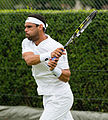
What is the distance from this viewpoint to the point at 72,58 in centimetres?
543

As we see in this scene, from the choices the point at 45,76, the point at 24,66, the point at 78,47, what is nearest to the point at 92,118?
the point at 78,47

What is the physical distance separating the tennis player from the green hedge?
2.04m

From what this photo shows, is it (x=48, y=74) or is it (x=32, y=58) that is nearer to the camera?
(x=32, y=58)

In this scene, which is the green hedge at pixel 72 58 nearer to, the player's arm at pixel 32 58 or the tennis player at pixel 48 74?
the tennis player at pixel 48 74

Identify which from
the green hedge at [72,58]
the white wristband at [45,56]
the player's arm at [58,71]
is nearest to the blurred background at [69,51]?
the green hedge at [72,58]

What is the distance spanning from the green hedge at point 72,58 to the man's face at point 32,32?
208 cm

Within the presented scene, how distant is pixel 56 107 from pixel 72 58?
230 cm

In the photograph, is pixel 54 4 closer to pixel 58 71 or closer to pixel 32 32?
pixel 32 32

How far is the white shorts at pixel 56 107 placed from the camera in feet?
10.5

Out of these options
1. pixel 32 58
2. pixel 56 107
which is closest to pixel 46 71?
pixel 32 58

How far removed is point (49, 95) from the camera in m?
3.30

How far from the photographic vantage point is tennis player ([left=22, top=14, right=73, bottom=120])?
10.5ft

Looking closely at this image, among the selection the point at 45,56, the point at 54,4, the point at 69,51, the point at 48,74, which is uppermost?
the point at 54,4

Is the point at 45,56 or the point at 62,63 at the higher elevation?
the point at 45,56
